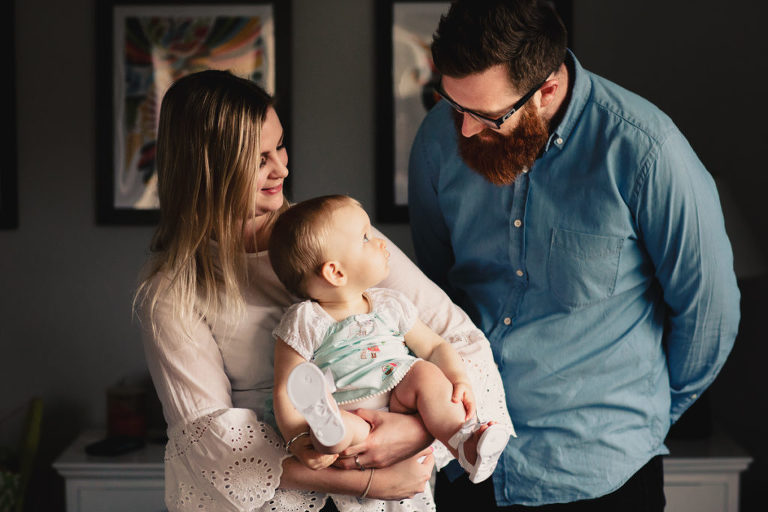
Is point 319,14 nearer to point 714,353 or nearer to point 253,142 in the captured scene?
point 253,142

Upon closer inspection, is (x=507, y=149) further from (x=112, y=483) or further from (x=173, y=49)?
(x=112, y=483)

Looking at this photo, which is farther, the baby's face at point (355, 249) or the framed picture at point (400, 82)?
the framed picture at point (400, 82)

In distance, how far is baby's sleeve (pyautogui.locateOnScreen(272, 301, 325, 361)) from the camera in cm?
138

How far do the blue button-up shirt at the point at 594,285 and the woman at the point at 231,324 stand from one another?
0.16 m

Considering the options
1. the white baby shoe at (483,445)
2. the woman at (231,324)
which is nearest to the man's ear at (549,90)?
the woman at (231,324)

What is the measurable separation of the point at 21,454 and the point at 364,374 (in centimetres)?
205

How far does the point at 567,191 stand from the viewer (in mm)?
1605

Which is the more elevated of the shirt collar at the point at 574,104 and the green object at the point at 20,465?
the shirt collar at the point at 574,104

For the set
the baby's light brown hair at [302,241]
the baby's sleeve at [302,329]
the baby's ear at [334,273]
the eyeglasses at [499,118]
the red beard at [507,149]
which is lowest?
the baby's sleeve at [302,329]

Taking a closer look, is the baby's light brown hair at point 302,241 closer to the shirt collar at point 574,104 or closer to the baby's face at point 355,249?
the baby's face at point 355,249

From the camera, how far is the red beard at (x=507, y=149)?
1550mm

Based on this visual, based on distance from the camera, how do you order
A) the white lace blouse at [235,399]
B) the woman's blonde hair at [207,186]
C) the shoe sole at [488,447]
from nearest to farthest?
the shoe sole at [488,447], the white lace blouse at [235,399], the woman's blonde hair at [207,186]

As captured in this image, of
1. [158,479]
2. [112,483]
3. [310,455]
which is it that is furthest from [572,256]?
[112,483]

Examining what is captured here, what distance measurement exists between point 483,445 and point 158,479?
5.93ft
